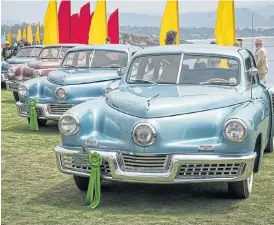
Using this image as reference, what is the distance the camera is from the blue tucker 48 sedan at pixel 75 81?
37.4 feet

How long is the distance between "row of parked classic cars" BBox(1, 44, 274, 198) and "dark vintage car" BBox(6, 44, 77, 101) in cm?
816

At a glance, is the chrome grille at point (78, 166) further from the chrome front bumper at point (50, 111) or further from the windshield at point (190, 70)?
the chrome front bumper at point (50, 111)

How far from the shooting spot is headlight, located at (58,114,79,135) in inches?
261

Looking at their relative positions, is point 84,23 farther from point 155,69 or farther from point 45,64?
point 155,69

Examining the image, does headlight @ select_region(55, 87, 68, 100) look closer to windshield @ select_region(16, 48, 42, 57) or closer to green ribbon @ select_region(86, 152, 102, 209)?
green ribbon @ select_region(86, 152, 102, 209)

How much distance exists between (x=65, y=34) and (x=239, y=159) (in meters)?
20.3

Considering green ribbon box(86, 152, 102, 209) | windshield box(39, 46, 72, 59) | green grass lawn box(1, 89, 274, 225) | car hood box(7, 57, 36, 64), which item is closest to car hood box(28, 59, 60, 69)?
windshield box(39, 46, 72, 59)

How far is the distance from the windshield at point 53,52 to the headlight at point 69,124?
992cm

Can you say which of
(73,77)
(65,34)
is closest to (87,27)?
(65,34)

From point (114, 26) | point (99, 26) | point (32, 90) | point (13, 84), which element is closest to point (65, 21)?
point (114, 26)

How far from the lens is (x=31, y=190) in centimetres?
714

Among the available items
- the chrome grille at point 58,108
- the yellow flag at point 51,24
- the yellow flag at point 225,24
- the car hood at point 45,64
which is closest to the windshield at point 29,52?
the yellow flag at point 51,24

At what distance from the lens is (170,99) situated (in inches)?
261

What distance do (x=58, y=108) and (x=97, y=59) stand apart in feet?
4.46
